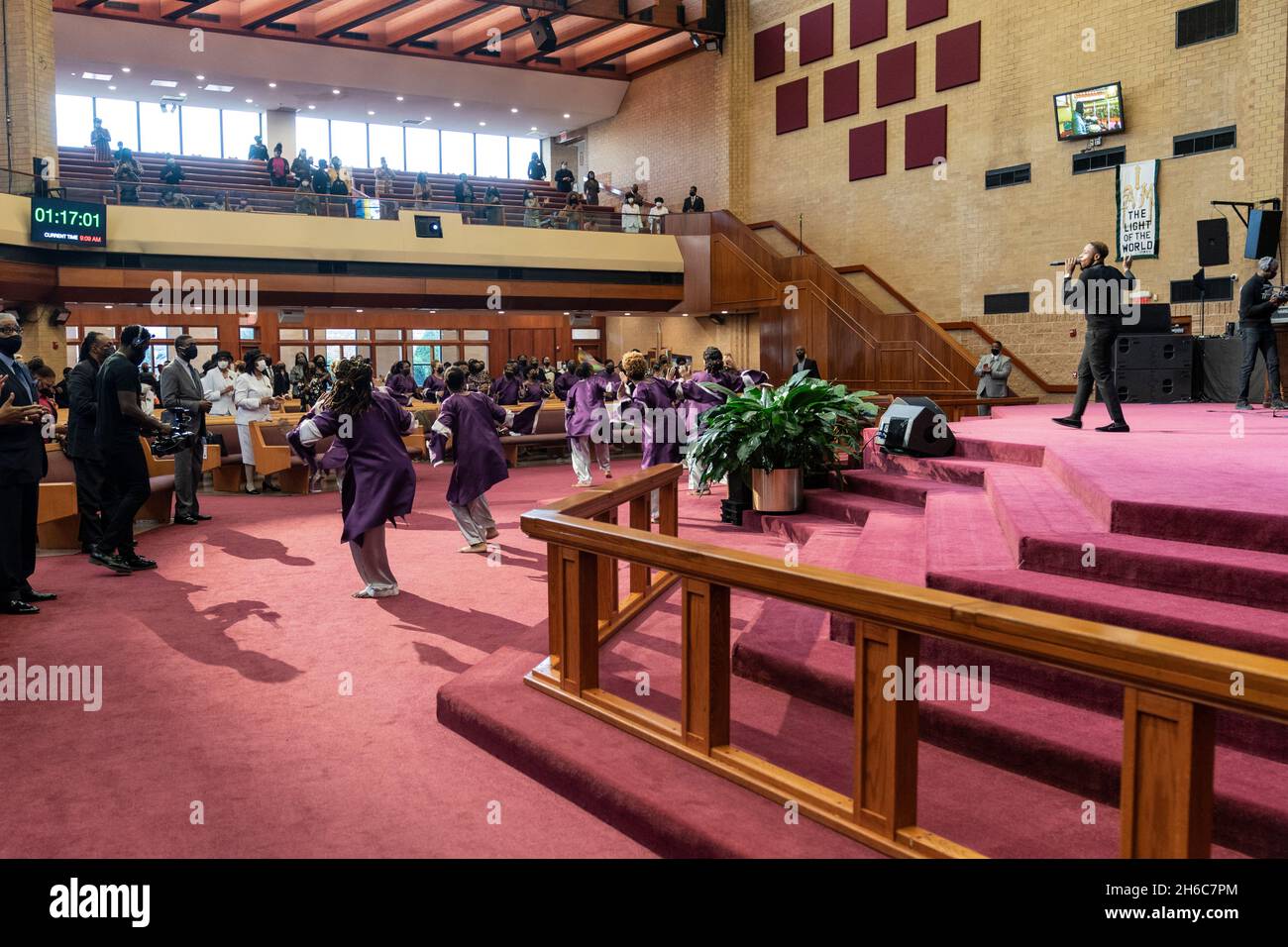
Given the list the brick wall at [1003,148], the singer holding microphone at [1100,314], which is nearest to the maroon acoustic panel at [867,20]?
the brick wall at [1003,148]

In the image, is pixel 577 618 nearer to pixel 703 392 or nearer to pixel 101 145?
pixel 703 392

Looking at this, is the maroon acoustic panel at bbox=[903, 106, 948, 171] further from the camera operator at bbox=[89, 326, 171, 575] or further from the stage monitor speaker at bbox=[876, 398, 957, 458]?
the camera operator at bbox=[89, 326, 171, 575]

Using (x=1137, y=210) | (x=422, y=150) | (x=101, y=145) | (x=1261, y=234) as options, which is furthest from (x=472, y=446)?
(x=422, y=150)

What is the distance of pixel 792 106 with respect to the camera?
20.7m

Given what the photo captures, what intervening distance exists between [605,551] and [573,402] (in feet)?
25.8

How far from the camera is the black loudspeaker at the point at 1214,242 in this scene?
1248 centimetres

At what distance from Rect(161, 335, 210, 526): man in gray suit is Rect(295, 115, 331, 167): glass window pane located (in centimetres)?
2078

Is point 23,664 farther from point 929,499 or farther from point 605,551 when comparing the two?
point 929,499

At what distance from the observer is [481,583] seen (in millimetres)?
6242

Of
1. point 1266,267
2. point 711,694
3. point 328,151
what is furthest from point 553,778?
point 328,151

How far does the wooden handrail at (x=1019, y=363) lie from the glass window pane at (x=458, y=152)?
17.2m

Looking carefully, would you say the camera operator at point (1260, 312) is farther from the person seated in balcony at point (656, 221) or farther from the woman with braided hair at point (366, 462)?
the person seated in balcony at point (656, 221)

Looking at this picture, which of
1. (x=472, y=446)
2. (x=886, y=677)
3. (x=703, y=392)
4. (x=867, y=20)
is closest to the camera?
(x=886, y=677)

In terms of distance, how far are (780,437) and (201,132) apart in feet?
79.9
